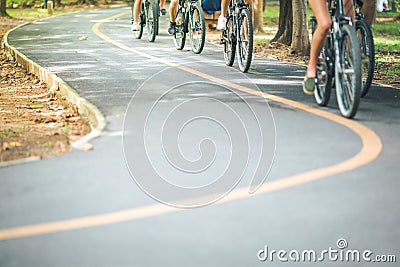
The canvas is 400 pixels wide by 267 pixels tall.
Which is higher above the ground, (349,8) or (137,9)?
(349,8)

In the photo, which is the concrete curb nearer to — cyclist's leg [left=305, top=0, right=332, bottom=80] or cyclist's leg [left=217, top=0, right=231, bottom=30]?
cyclist's leg [left=305, top=0, right=332, bottom=80]

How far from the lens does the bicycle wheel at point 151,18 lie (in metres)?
17.9

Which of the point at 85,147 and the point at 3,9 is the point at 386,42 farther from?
the point at 85,147

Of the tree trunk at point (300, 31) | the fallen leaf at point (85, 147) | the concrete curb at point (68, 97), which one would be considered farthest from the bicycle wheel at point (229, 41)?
the fallen leaf at point (85, 147)

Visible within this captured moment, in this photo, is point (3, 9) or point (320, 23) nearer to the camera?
point (320, 23)

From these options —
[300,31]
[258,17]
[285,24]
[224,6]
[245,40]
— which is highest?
[224,6]

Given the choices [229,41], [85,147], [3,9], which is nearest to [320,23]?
[85,147]

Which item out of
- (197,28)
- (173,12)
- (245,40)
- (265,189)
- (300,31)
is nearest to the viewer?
(265,189)

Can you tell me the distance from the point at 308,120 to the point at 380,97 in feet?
6.35

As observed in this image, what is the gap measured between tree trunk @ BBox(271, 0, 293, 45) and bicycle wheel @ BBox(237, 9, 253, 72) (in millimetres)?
7108

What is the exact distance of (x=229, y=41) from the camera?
43.3ft

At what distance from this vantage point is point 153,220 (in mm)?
5480

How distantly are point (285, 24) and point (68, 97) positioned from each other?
9891 mm

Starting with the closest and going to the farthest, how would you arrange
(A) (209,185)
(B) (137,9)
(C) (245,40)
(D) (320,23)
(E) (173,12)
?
(A) (209,185) → (D) (320,23) → (C) (245,40) → (E) (173,12) → (B) (137,9)
